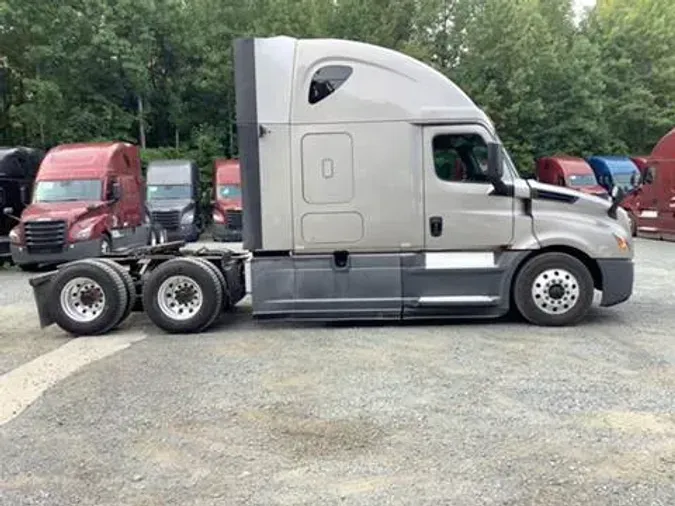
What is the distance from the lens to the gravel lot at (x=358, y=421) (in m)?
4.42

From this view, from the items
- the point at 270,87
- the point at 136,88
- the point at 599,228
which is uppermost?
the point at 136,88

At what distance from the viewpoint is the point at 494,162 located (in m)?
8.76

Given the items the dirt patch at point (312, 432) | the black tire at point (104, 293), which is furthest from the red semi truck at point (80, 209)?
the dirt patch at point (312, 432)

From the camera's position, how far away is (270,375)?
22.7ft

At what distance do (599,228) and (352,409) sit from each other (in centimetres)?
446

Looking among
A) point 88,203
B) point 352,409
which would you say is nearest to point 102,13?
point 88,203

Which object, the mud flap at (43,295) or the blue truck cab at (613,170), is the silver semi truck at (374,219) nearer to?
the mud flap at (43,295)

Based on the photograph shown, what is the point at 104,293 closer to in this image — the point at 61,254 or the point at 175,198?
the point at 61,254

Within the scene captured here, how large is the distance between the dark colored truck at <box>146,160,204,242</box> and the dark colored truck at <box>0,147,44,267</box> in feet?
14.1

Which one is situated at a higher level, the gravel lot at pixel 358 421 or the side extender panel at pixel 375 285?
the side extender panel at pixel 375 285

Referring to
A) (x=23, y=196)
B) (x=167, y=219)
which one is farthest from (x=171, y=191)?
(x=23, y=196)

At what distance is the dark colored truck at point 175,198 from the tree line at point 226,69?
3932mm

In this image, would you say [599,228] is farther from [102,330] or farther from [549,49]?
[549,49]

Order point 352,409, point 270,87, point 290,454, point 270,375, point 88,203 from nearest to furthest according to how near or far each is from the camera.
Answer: point 290,454
point 352,409
point 270,375
point 270,87
point 88,203
